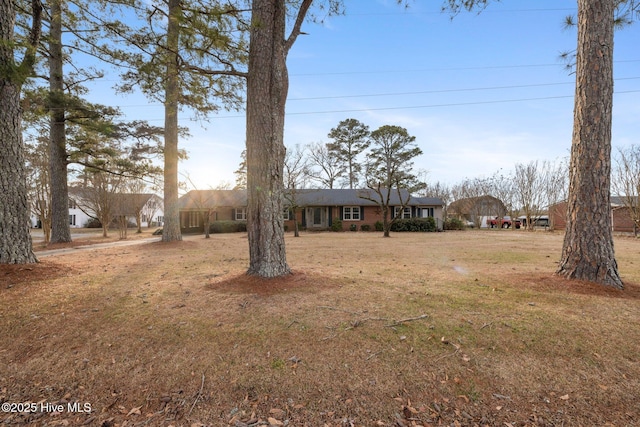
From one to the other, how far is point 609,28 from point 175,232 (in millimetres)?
14766

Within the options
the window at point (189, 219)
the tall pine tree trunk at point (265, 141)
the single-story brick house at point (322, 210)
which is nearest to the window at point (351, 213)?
the single-story brick house at point (322, 210)

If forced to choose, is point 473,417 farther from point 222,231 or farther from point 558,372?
point 222,231

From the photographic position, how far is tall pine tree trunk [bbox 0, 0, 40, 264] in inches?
205

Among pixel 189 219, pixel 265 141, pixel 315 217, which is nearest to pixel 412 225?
pixel 315 217

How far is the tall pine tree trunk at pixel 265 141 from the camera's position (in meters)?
5.09

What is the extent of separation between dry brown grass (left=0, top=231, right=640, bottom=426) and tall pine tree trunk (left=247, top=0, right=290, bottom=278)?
0.74 metres

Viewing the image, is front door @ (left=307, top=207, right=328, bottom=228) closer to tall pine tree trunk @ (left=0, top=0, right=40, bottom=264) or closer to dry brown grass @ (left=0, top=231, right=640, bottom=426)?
tall pine tree trunk @ (left=0, top=0, right=40, bottom=264)

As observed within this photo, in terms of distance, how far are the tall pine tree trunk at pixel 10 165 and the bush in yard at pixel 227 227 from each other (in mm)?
18481

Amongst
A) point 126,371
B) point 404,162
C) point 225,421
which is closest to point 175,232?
point 126,371

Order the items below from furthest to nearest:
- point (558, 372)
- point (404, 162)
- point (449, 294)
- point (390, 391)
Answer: point (404, 162), point (449, 294), point (558, 372), point (390, 391)

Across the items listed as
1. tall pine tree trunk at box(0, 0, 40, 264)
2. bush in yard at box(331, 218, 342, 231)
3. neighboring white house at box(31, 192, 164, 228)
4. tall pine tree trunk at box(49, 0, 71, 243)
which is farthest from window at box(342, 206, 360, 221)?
tall pine tree trunk at box(0, 0, 40, 264)

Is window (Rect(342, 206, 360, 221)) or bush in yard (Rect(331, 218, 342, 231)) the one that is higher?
window (Rect(342, 206, 360, 221))

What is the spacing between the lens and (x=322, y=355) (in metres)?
2.78

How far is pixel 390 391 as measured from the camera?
235 centimetres
